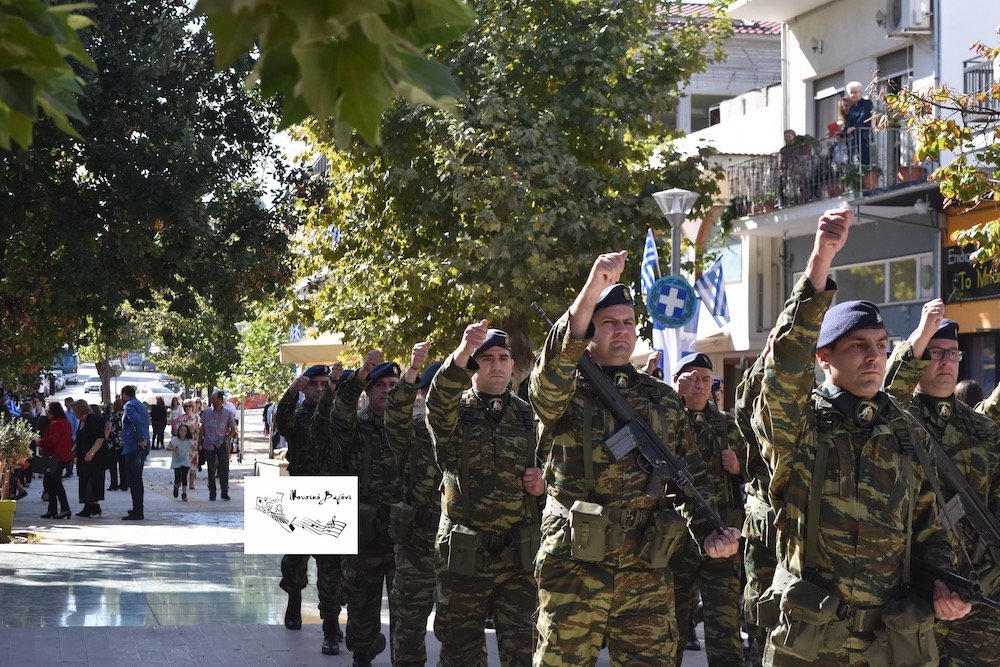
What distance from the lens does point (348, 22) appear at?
2.06 m

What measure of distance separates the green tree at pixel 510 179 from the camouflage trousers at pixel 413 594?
421 inches

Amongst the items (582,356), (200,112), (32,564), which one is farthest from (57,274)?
(582,356)

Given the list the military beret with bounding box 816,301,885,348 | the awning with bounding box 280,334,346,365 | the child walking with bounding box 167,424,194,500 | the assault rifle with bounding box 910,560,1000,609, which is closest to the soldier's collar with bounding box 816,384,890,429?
the military beret with bounding box 816,301,885,348

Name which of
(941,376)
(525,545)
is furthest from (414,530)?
(941,376)

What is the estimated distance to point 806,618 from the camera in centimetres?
505

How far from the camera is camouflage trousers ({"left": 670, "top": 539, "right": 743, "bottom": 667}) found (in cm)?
836

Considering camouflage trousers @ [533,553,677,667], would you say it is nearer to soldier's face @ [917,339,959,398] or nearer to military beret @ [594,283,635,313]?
military beret @ [594,283,635,313]

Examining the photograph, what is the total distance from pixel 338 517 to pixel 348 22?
321 inches

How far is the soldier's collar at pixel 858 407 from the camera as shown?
5.15 meters

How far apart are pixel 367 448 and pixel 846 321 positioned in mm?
5189

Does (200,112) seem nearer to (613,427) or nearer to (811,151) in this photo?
(613,427)

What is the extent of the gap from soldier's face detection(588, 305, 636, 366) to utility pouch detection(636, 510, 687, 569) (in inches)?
28.5

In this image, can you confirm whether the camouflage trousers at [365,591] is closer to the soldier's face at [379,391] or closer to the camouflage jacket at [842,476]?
the soldier's face at [379,391]

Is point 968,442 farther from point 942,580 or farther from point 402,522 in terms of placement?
point 402,522
